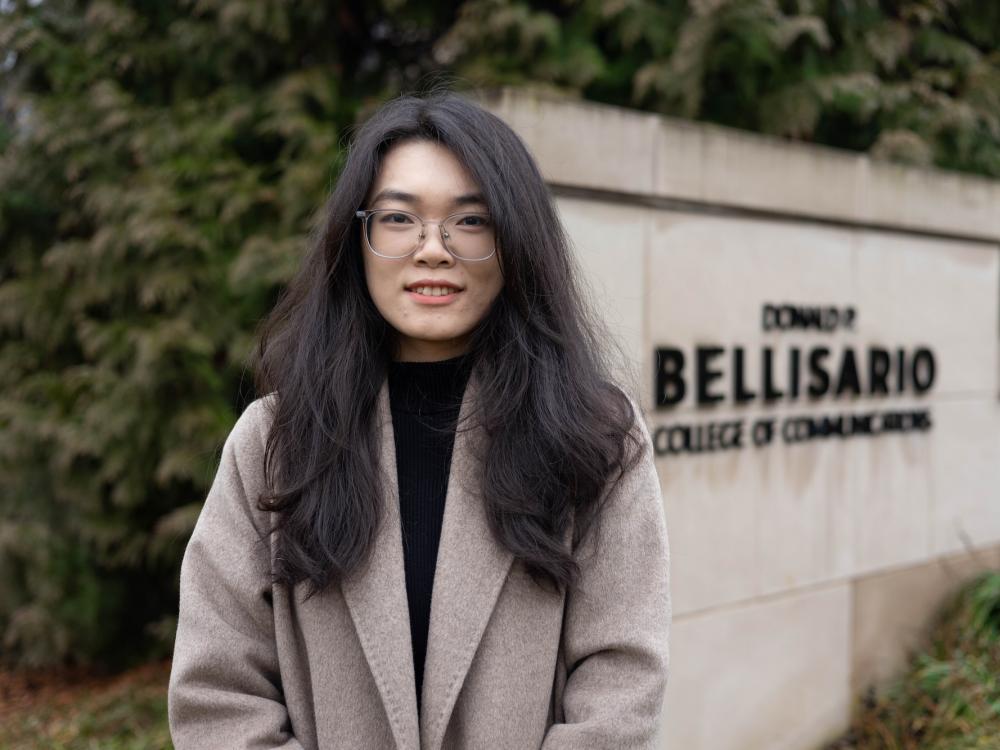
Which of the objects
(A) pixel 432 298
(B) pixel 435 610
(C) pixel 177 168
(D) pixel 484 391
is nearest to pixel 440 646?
(B) pixel 435 610

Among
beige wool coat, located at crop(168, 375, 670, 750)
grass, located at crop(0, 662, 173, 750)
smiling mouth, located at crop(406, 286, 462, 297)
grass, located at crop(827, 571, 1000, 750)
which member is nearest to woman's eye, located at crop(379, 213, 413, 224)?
smiling mouth, located at crop(406, 286, 462, 297)

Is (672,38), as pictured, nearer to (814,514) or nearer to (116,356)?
(814,514)

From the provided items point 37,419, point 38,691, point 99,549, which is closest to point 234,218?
point 37,419

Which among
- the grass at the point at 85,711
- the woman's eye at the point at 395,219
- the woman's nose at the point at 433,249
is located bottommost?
the grass at the point at 85,711

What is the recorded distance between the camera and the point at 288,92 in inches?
182

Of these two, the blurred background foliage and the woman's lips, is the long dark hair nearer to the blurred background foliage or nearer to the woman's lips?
the woman's lips

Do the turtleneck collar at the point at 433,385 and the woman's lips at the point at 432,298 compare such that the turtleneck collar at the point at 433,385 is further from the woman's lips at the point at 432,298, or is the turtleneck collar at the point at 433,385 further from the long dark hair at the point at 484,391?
the woman's lips at the point at 432,298

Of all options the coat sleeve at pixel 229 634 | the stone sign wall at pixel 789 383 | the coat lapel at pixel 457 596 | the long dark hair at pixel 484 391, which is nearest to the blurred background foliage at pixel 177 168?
the stone sign wall at pixel 789 383

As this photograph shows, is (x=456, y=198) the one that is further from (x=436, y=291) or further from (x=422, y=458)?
(x=422, y=458)

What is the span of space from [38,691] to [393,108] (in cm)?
441

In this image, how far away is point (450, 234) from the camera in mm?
1808

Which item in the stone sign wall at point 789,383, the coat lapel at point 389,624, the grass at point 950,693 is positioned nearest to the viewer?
the coat lapel at point 389,624

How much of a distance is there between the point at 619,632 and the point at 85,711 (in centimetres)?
360

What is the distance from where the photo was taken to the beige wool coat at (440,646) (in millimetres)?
1719
